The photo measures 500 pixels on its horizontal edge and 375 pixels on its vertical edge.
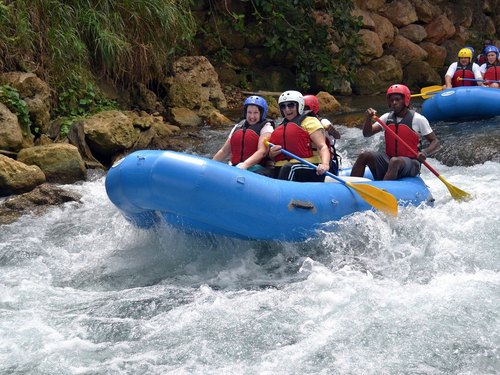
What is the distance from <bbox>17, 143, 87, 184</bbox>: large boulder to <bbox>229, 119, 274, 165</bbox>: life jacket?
2252 millimetres

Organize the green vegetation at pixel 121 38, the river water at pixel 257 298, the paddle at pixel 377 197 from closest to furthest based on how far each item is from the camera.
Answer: the river water at pixel 257 298
the paddle at pixel 377 197
the green vegetation at pixel 121 38

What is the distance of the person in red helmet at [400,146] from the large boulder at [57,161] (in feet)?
9.45

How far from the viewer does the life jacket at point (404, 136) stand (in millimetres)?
5852

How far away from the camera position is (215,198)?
4.52 m

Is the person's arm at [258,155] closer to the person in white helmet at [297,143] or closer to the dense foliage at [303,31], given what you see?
the person in white helmet at [297,143]

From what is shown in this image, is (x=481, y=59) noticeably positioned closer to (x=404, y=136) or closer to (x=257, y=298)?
(x=404, y=136)

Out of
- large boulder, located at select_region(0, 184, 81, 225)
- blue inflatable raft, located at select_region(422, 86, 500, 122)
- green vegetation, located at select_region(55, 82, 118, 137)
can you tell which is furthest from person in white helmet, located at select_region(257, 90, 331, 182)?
blue inflatable raft, located at select_region(422, 86, 500, 122)

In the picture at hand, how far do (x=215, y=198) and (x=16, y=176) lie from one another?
2.86 meters

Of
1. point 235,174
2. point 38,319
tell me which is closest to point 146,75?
point 235,174

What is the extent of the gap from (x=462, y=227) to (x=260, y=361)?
8.13 feet

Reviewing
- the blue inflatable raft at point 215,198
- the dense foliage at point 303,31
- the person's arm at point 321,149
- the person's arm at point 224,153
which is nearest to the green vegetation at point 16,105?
the person's arm at point 224,153

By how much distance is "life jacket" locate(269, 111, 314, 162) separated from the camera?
17.6ft

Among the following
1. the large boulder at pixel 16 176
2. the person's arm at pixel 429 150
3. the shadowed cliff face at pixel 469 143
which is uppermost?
the person's arm at pixel 429 150

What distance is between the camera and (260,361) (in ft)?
11.5
